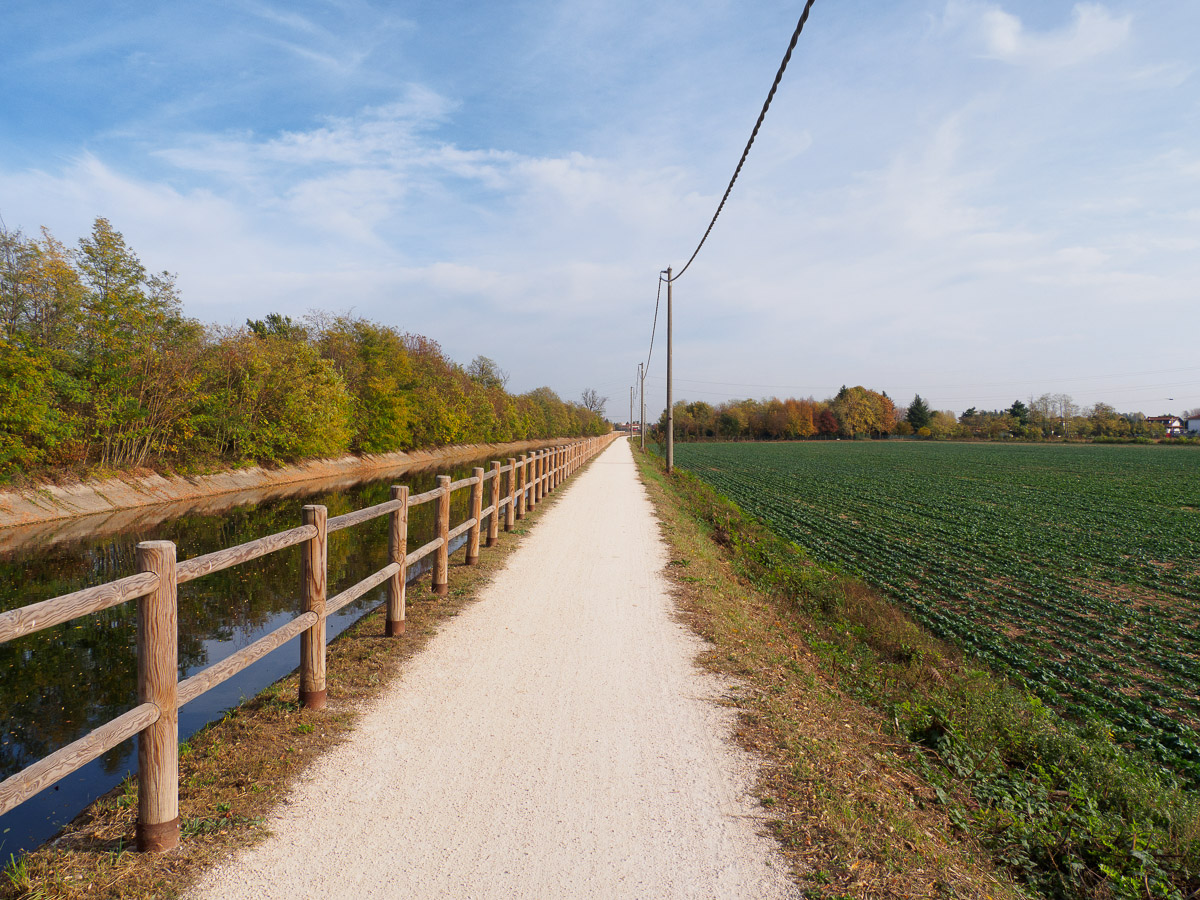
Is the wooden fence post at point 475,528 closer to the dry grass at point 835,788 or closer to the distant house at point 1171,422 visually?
the dry grass at point 835,788

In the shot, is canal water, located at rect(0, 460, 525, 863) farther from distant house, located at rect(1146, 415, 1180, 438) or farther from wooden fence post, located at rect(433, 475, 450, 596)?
distant house, located at rect(1146, 415, 1180, 438)

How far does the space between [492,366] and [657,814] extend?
69954mm

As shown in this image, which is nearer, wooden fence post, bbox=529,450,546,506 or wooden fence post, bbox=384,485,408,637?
wooden fence post, bbox=384,485,408,637

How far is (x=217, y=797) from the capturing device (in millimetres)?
3139

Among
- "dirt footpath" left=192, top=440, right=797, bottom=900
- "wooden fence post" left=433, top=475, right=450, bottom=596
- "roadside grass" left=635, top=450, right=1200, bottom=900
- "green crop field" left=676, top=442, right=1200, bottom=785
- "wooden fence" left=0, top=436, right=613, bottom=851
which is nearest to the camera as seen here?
"wooden fence" left=0, top=436, right=613, bottom=851

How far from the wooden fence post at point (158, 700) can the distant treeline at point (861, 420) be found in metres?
124

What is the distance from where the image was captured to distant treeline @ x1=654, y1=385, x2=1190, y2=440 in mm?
122875

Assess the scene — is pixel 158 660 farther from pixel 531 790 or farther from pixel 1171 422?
pixel 1171 422

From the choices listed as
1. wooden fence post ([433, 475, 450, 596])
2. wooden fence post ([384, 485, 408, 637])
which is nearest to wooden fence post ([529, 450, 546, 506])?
wooden fence post ([433, 475, 450, 596])

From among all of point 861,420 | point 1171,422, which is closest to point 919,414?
point 861,420

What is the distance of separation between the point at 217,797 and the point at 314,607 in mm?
1232

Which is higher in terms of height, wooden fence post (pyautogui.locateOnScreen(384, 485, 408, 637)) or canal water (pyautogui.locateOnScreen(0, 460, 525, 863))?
wooden fence post (pyautogui.locateOnScreen(384, 485, 408, 637))

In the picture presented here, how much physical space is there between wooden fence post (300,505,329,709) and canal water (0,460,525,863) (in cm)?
106

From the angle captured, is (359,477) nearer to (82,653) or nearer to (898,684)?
(82,653)
